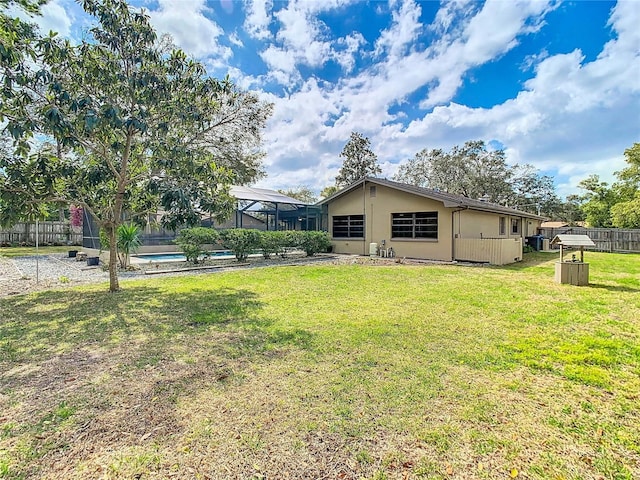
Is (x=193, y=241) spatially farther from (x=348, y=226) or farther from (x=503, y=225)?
(x=503, y=225)

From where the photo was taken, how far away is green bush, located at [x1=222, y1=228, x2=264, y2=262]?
13008mm

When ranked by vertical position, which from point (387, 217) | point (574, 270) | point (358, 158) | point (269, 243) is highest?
point (358, 158)

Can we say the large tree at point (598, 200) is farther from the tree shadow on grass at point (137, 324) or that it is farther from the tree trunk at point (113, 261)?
the tree trunk at point (113, 261)

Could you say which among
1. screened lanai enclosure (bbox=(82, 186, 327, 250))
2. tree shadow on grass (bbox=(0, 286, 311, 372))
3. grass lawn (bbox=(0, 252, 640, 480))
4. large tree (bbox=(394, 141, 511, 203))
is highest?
large tree (bbox=(394, 141, 511, 203))

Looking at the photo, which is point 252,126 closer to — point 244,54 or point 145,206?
point 244,54

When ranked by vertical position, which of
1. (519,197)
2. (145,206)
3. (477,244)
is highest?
(519,197)

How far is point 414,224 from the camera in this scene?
14.9 meters

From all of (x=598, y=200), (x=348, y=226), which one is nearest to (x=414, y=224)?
(x=348, y=226)

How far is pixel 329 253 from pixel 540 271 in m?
10.0

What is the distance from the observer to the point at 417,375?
3.31 metres

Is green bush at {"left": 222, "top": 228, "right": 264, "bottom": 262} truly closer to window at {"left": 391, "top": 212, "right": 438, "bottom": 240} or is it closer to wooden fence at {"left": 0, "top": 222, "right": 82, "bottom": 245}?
window at {"left": 391, "top": 212, "right": 438, "bottom": 240}

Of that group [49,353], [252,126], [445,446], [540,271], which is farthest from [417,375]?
[252,126]

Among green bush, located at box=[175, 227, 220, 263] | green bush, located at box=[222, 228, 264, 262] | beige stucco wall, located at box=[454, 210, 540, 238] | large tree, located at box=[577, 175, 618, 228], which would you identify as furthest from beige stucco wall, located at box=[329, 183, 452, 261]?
large tree, located at box=[577, 175, 618, 228]

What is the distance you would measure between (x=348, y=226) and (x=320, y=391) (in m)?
14.9
